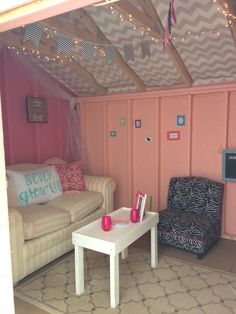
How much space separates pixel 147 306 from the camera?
2020 mm

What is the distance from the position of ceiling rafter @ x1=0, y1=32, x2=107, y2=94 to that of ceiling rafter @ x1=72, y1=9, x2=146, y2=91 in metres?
0.51

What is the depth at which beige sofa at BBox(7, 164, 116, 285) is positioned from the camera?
228 cm

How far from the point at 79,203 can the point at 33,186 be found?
54cm

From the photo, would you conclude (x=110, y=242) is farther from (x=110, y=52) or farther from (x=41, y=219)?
(x=110, y=52)

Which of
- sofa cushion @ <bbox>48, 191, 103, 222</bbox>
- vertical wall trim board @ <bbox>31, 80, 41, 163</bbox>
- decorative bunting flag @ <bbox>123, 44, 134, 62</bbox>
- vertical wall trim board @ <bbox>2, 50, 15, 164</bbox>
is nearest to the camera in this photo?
decorative bunting flag @ <bbox>123, 44, 134, 62</bbox>

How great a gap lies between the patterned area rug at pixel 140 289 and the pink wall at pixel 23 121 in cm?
155

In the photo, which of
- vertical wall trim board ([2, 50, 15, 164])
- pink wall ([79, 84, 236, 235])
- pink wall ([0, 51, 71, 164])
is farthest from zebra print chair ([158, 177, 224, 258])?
vertical wall trim board ([2, 50, 15, 164])

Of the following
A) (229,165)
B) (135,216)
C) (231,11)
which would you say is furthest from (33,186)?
(231,11)

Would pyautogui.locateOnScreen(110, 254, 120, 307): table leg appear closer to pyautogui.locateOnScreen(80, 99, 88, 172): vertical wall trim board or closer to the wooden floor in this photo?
the wooden floor

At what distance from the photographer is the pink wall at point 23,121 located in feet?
10.7

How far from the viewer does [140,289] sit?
7.34 ft

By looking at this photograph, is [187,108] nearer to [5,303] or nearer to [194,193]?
[194,193]

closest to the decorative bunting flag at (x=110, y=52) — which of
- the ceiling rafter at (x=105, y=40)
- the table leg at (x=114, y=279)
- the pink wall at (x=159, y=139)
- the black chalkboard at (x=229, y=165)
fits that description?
the ceiling rafter at (x=105, y=40)

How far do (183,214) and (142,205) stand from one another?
76 cm
